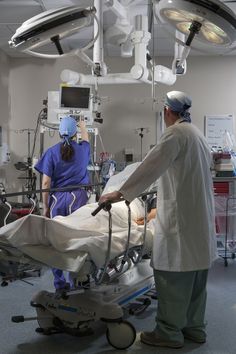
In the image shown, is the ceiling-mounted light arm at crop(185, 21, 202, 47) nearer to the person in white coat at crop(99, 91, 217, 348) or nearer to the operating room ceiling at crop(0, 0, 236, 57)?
the person in white coat at crop(99, 91, 217, 348)

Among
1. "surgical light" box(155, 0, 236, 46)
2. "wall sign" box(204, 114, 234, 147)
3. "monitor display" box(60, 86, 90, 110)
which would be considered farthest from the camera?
"wall sign" box(204, 114, 234, 147)

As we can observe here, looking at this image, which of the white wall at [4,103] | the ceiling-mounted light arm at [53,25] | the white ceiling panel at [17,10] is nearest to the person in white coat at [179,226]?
the ceiling-mounted light arm at [53,25]

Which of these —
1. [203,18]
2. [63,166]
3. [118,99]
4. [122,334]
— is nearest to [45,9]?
[63,166]

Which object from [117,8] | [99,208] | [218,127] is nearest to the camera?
[99,208]

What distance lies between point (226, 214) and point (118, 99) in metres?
2.77

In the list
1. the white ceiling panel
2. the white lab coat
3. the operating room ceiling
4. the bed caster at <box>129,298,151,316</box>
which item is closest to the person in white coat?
the white lab coat

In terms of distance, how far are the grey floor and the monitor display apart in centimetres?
234

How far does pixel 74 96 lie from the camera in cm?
507

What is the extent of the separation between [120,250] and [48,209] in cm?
129

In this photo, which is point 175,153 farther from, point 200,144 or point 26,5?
point 26,5

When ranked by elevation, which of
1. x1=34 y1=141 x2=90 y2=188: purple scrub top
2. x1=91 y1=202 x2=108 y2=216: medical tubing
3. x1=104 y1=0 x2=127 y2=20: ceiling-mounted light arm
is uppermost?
x1=104 y1=0 x2=127 y2=20: ceiling-mounted light arm

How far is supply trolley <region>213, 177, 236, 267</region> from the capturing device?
4676mm

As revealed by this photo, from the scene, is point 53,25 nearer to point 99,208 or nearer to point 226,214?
point 99,208

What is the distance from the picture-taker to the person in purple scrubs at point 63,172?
3316 mm
